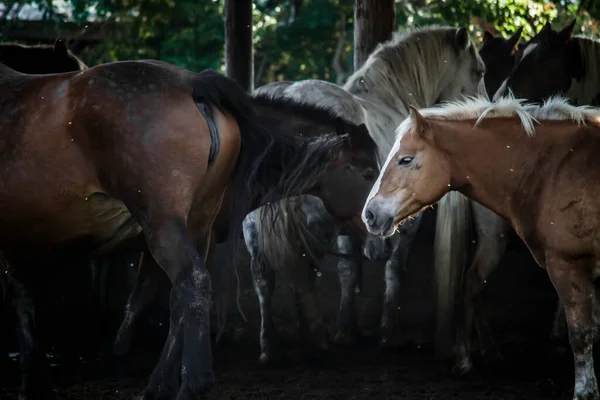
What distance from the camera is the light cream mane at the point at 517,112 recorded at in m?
5.42

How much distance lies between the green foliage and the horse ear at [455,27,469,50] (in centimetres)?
365

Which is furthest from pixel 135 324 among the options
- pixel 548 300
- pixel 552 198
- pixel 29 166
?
pixel 548 300

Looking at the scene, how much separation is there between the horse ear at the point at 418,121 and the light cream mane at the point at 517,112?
57 millimetres

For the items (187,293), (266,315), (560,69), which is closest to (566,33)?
(560,69)

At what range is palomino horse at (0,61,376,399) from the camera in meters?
5.13

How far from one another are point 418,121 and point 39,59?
12.9 feet

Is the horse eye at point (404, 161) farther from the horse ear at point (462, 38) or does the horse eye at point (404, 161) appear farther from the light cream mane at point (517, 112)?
the horse ear at point (462, 38)

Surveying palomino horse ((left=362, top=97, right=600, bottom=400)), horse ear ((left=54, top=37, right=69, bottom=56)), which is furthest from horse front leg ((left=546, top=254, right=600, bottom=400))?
horse ear ((left=54, top=37, right=69, bottom=56))

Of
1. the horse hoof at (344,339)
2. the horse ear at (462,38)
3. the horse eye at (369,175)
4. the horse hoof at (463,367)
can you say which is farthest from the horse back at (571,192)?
the horse ear at (462,38)

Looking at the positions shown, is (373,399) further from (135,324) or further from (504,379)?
(135,324)

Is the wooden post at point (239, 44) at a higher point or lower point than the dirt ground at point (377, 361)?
higher

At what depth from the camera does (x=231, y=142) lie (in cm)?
559

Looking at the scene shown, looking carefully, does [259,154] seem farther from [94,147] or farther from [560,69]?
[560,69]

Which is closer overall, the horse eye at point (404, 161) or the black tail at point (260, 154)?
the horse eye at point (404, 161)
